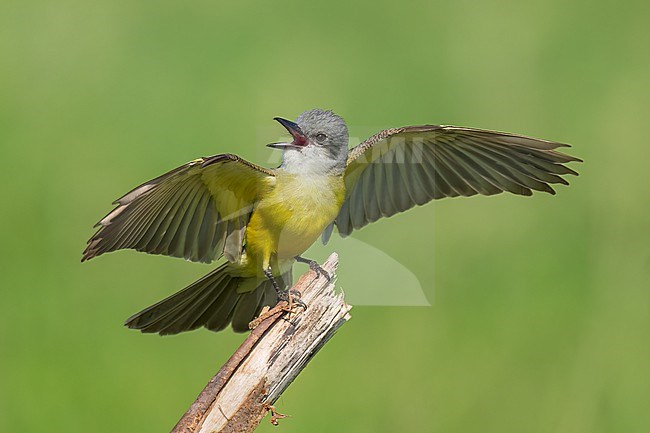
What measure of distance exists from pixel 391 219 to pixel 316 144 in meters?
1.88

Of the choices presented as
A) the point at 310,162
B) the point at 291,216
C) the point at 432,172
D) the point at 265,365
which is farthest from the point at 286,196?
the point at 432,172

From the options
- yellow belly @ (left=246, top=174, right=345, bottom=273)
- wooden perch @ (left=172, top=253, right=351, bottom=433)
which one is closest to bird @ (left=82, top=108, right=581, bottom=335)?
yellow belly @ (left=246, top=174, right=345, bottom=273)

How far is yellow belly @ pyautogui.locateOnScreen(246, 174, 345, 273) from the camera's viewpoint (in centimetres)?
457

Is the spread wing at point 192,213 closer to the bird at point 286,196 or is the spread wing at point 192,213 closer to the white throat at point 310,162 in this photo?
the bird at point 286,196

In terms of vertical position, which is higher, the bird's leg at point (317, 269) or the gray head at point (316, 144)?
the gray head at point (316, 144)

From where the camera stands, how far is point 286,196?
458cm

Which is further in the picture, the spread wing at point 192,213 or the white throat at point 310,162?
the white throat at point 310,162

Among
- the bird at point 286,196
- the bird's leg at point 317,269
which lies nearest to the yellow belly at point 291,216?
the bird at point 286,196

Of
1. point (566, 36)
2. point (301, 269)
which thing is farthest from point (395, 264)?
point (566, 36)

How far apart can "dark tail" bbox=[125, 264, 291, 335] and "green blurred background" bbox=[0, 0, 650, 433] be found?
48 cm

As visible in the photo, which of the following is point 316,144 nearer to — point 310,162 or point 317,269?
point 310,162

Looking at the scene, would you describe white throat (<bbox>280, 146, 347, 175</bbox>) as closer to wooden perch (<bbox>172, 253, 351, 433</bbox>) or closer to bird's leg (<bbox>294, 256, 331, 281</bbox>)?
bird's leg (<bbox>294, 256, 331, 281</bbox>)

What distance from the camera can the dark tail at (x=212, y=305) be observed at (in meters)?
4.84

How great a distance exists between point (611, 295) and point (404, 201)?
79.8 inches
